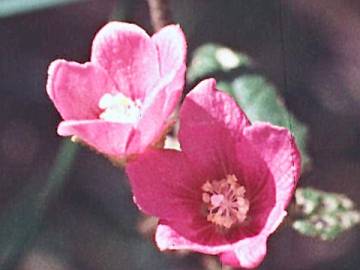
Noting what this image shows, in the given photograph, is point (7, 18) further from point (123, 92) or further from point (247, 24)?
point (123, 92)

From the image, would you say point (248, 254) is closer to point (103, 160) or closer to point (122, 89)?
point (122, 89)

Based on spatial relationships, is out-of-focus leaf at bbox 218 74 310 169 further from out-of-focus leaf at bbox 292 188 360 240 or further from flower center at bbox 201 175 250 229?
flower center at bbox 201 175 250 229

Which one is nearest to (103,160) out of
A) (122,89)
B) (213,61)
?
(213,61)

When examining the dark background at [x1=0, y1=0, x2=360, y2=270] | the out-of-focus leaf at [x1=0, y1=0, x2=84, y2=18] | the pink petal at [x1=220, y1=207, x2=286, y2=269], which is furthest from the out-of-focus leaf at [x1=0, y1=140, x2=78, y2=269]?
the pink petal at [x1=220, y1=207, x2=286, y2=269]

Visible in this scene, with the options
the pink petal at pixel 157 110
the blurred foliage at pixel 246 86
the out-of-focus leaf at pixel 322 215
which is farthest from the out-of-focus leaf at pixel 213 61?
the pink petal at pixel 157 110

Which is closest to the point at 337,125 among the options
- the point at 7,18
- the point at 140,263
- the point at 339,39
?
the point at 339,39
